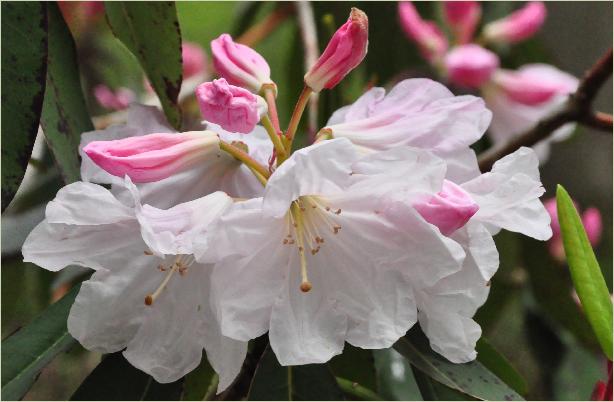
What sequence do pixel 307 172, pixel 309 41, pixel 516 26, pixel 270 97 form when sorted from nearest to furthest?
pixel 307 172 < pixel 270 97 < pixel 309 41 < pixel 516 26

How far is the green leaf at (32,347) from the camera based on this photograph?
0.57 m

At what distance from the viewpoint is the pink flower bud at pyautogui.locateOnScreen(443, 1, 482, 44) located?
1270 mm

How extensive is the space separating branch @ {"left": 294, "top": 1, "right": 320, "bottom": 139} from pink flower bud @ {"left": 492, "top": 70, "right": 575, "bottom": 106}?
0.33 m

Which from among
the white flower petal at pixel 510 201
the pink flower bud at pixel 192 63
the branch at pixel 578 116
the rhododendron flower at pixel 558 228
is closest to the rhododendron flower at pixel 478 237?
the white flower petal at pixel 510 201

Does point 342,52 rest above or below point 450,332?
above

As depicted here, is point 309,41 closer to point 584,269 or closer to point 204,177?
point 204,177

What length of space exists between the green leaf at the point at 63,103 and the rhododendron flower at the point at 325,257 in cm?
18

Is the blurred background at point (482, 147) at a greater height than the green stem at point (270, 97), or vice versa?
the green stem at point (270, 97)

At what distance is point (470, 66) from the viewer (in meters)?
1.19

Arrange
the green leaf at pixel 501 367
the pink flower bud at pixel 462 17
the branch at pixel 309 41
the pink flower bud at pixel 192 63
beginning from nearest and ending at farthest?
the green leaf at pixel 501 367 → the branch at pixel 309 41 → the pink flower bud at pixel 462 17 → the pink flower bud at pixel 192 63

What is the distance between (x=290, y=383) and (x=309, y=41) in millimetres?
580

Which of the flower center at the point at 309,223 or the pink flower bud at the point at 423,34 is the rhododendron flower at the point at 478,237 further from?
the pink flower bud at the point at 423,34

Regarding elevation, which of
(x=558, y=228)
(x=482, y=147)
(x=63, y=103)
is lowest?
(x=558, y=228)

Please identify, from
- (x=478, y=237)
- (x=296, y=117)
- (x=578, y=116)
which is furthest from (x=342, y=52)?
(x=578, y=116)
